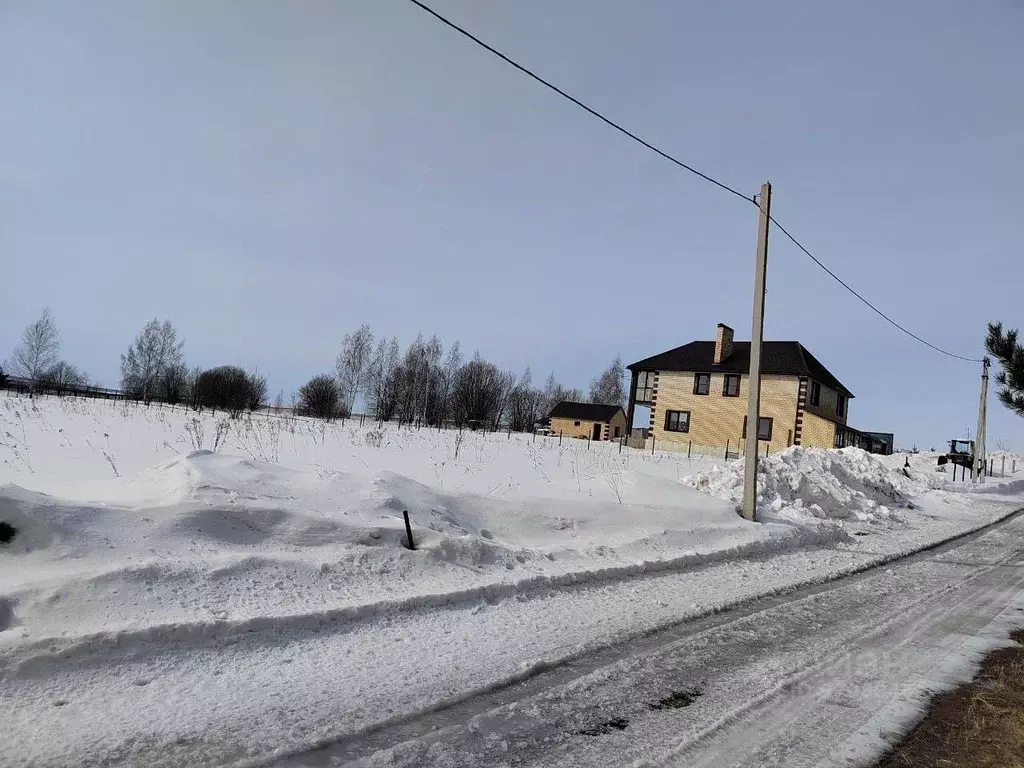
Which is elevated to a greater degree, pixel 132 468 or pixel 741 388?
pixel 741 388

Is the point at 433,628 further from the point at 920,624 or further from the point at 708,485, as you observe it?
the point at 708,485

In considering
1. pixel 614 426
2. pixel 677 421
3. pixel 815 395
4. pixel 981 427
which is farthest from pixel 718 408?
pixel 614 426

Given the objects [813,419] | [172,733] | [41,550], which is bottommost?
[172,733]

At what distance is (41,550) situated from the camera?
477 centimetres

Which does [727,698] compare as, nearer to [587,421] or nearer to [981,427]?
[981,427]

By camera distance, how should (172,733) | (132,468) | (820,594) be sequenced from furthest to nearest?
(132,468), (820,594), (172,733)

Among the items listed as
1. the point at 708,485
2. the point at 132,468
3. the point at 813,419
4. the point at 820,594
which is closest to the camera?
the point at 820,594

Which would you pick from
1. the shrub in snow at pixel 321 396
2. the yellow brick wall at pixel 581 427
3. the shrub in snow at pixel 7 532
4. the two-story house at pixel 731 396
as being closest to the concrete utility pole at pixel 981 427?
the two-story house at pixel 731 396

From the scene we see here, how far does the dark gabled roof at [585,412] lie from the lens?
214 feet

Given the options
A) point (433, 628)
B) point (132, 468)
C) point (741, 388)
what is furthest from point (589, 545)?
point (741, 388)

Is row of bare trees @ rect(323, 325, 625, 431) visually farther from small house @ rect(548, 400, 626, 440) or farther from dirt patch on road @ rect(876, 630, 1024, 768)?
dirt patch on road @ rect(876, 630, 1024, 768)

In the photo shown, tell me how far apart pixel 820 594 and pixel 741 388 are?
36365 mm

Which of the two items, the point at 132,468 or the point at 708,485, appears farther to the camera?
the point at 708,485

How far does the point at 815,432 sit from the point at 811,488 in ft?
91.4
